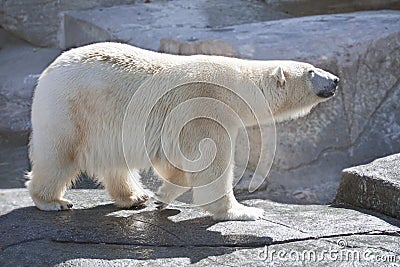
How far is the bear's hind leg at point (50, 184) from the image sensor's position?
12.2 ft

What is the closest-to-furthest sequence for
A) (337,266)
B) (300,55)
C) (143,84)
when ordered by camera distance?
(337,266), (143,84), (300,55)

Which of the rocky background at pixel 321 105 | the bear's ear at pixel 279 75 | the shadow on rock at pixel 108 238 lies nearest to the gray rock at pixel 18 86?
the rocky background at pixel 321 105

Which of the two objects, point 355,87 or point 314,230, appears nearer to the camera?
point 314,230

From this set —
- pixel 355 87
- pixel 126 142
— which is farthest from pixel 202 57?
pixel 355 87

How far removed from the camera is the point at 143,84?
3695 millimetres

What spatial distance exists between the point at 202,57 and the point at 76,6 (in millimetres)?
5283

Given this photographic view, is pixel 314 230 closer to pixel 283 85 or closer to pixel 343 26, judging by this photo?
pixel 283 85

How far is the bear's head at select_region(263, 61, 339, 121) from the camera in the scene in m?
3.82
